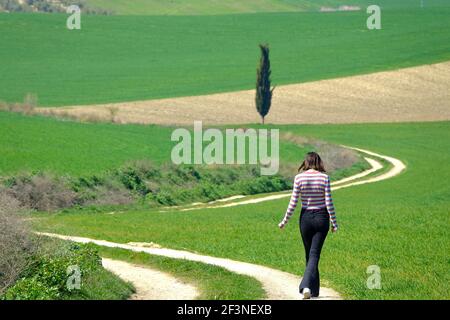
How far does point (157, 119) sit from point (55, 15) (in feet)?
150

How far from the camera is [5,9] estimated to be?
14150 centimetres

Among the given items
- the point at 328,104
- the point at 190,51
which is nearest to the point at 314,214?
the point at 328,104

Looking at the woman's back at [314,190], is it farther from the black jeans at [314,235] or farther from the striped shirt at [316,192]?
the black jeans at [314,235]

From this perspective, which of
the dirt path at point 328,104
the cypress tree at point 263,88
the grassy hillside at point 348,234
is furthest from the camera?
the cypress tree at point 263,88

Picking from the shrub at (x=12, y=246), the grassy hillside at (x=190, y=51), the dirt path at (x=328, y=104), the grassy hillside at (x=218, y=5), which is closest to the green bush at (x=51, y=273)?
the shrub at (x=12, y=246)

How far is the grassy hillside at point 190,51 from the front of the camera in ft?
351

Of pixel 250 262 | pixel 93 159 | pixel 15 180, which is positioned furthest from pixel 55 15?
pixel 250 262

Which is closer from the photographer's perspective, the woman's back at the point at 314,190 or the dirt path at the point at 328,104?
the woman's back at the point at 314,190

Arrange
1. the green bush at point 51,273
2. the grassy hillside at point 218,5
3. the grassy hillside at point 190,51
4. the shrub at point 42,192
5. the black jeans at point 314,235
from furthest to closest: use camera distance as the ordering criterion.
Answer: the grassy hillside at point 218,5 → the grassy hillside at point 190,51 → the shrub at point 42,192 → the black jeans at point 314,235 → the green bush at point 51,273

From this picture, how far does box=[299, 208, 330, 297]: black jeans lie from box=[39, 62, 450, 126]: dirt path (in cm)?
6572

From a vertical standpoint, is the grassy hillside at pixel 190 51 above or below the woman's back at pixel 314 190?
below

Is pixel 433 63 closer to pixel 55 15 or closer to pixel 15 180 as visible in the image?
pixel 55 15

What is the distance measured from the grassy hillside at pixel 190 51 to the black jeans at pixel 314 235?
2998 inches
